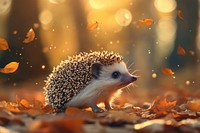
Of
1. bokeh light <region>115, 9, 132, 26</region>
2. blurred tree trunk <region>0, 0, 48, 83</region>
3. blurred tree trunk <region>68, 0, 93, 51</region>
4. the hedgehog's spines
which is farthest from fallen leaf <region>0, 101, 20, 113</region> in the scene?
bokeh light <region>115, 9, 132, 26</region>

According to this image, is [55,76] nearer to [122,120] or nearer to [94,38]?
[122,120]

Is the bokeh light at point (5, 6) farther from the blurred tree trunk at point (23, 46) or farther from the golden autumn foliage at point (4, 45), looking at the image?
the golden autumn foliage at point (4, 45)

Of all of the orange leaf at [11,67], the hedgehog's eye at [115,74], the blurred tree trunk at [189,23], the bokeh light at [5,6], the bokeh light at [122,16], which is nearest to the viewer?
the hedgehog's eye at [115,74]

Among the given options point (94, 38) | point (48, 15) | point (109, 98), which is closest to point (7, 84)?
point (48, 15)

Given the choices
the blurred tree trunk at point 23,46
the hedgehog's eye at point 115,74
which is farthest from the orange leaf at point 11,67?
the blurred tree trunk at point 23,46

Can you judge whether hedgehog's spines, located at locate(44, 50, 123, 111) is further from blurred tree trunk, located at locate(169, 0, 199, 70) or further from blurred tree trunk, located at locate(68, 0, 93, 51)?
blurred tree trunk, located at locate(68, 0, 93, 51)

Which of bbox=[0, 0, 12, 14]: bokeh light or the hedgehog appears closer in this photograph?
the hedgehog

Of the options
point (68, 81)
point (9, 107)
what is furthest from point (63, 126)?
point (68, 81)

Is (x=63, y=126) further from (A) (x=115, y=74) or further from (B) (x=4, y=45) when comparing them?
(B) (x=4, y=45)
